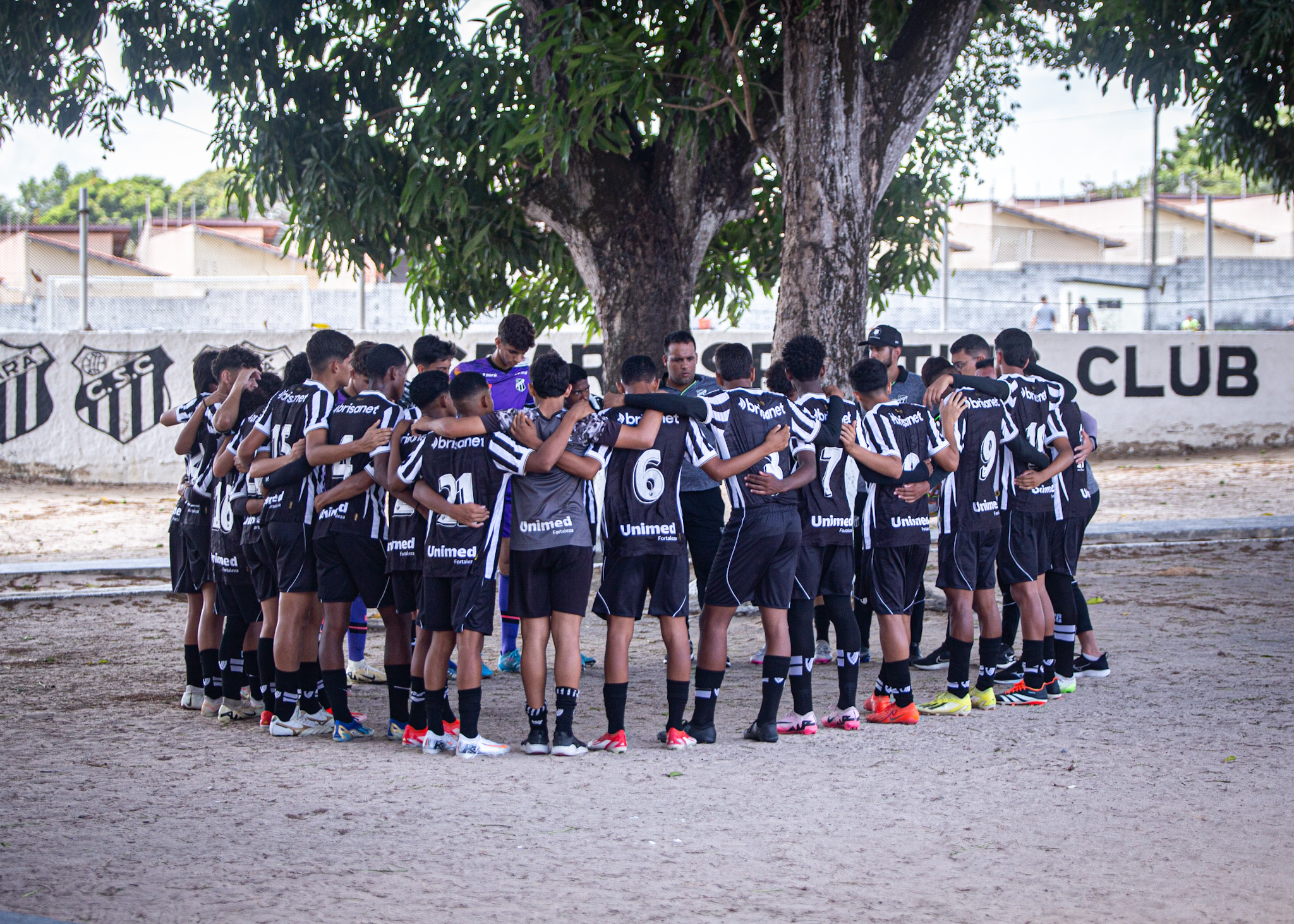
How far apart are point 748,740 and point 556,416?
5.79 ft

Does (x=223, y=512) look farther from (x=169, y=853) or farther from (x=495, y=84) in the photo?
(x=495, y=84)

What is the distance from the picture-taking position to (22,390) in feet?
56.7

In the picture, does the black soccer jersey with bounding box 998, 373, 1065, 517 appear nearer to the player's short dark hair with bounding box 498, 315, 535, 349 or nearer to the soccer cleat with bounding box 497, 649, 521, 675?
the player's short dark hair with bounding box 498, 315, 535, 349

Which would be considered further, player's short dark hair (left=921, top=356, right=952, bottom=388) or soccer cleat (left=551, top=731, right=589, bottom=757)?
player's short dark hair (left=921, top=356, right=952, bottom=388)

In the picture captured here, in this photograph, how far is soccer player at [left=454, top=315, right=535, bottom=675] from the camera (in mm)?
6832

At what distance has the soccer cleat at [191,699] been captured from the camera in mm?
6512

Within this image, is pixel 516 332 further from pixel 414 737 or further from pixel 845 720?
Result: pixel 845 720

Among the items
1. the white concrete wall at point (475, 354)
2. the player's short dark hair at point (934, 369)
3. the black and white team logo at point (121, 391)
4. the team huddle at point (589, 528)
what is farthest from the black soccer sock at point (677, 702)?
the black and white team logo at point (121, 391)

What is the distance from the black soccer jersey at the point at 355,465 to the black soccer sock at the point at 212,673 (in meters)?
1.17

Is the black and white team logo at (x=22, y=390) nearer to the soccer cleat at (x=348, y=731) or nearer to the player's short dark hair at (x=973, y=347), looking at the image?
the soccer cleat at (x=348, y=731)

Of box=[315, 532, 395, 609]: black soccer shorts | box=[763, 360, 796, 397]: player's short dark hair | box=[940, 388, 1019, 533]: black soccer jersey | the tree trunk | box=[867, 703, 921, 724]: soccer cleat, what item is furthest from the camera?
the tree trunk

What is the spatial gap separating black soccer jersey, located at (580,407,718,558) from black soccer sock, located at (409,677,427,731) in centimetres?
108

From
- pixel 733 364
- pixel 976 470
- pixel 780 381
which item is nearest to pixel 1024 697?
pixel 976 470

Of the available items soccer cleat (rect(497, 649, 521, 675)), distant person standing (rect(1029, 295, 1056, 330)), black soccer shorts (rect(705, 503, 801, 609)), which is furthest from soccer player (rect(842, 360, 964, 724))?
distant person standing (rect(1029, 295, 1056, 330))
